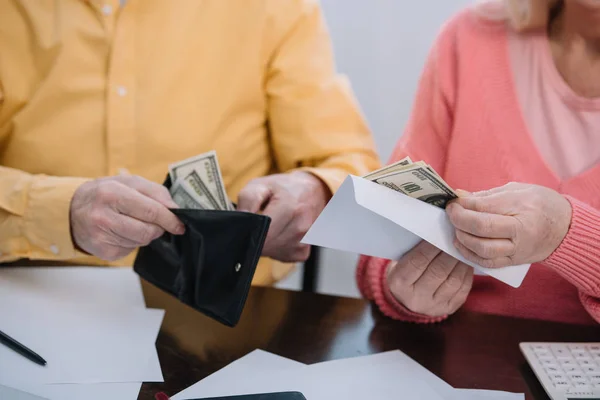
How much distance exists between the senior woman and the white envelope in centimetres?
8

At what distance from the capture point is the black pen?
819mm

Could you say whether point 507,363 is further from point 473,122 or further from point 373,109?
point 373,109

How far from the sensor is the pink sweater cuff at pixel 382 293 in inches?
38.4

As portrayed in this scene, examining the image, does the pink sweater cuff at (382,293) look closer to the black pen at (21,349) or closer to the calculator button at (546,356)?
the calculator button at (546,356)

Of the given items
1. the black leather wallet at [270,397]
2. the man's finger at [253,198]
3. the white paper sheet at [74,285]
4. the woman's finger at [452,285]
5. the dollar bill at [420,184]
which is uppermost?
the dollar bill at [420,184]

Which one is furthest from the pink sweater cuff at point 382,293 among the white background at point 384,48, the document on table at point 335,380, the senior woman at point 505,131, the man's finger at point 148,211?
the white background at point 384,48

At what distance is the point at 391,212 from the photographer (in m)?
0.73

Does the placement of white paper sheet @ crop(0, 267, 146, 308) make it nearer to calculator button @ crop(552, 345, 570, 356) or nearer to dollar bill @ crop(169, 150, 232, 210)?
dollar bill @ crop(169, 150, 232, 210)

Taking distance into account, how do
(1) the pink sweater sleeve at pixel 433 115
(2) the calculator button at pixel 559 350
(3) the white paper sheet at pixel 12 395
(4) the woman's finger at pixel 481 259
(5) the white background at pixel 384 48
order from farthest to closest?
(5) the white background at pixel 384 48 < (1) the pink sweater sleeve at pixel 433 115 < (2) the calculator button at pixel 559 350 < (4) the woman's finger at pixel 481 259 < (3) the white paper sheet at pixel 12 395

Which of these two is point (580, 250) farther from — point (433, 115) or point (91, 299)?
point (91, 299)

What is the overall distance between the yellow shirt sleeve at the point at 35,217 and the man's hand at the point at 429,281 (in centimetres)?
54

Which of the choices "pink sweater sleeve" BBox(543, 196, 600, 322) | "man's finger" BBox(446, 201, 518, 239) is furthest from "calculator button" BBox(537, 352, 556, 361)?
"man's finger" BBox(446, 201, 518, 239)

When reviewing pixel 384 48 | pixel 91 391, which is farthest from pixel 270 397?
pixel 384 48

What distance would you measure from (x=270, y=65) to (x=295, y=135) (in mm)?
153
